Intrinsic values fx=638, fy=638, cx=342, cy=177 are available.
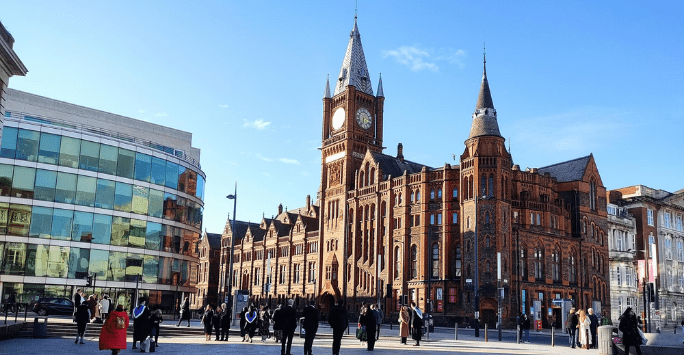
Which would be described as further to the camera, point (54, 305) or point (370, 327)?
point (54, 305)

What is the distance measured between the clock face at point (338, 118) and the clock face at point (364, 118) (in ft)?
6.58

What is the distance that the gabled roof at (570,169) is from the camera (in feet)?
235

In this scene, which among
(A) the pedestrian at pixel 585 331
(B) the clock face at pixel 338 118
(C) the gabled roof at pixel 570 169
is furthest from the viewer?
(B) the clock face at pixel 338 118

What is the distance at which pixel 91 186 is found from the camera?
47562 millimetres

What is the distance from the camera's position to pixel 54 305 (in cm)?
4206

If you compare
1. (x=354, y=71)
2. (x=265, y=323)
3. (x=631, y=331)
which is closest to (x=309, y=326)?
(x=631, y=331)

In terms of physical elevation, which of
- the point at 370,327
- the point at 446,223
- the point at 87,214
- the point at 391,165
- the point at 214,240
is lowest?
the point at 370,327

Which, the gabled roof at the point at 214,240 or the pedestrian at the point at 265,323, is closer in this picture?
→ the pedestrian at the point at 265,323

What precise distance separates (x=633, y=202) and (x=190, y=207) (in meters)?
57.0

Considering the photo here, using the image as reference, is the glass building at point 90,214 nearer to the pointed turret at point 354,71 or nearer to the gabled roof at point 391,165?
the gabled roof at point 391,165

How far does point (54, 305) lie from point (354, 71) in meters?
51.4

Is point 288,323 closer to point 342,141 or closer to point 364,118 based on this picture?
point 342,141

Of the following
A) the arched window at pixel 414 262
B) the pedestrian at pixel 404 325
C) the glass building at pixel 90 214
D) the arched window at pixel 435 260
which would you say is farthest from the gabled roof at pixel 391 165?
the pedestrian at pixel 404 325

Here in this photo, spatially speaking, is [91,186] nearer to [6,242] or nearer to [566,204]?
[6,242]
